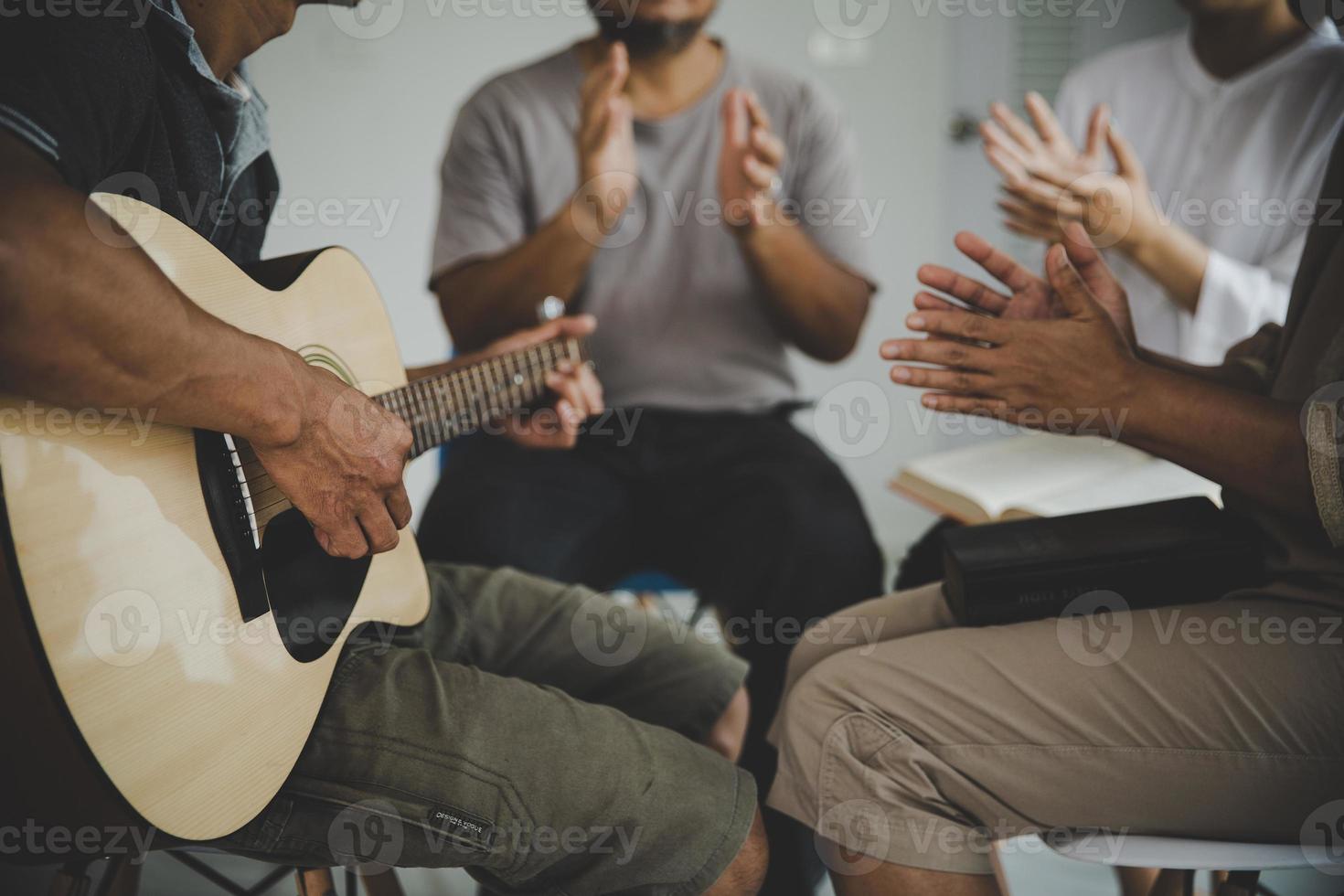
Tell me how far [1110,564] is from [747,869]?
0.45 m

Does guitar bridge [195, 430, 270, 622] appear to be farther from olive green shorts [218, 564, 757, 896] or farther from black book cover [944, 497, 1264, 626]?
black book cover [944, 497, 1264, 626]

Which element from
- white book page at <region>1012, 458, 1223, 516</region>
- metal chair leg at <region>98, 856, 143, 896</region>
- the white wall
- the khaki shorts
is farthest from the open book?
the white wall

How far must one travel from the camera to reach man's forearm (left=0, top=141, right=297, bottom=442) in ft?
1.92

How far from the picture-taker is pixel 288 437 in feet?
2.42

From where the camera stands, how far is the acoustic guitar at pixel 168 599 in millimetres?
606

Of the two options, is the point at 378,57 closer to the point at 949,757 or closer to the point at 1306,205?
the point at 1306,205

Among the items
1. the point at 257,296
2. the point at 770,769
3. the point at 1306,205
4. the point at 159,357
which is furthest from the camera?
the point at 1306,205

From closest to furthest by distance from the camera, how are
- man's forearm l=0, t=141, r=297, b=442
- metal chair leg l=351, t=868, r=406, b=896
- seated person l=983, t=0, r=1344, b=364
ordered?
1. man's forearm l=0, t=141, r=297, b=442
2. metal chair leg l=351, t=868, r=406, b=896
3. seated person l=983, t=0, r=1344, b=364

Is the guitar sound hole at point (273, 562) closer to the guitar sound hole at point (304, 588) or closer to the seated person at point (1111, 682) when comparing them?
the guitar sound hole at point (304, 588)

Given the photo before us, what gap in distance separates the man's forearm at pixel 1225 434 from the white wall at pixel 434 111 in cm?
185

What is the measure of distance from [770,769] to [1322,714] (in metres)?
0.66

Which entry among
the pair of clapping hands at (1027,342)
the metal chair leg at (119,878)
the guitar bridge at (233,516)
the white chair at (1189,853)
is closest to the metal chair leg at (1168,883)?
the white chair at (1189,853)

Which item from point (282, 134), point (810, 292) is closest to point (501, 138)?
point (810, 292)

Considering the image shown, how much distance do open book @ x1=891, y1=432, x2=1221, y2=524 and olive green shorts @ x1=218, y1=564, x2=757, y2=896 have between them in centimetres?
57
